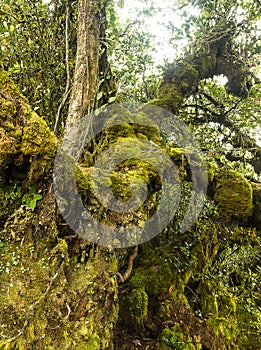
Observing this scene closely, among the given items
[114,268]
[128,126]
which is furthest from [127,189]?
Answer: [128,126]

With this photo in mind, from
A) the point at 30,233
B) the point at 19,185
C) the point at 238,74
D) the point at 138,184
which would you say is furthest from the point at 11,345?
the point at 238,74

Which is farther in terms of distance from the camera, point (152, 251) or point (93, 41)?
point (152, 251)

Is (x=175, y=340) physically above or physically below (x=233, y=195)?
below

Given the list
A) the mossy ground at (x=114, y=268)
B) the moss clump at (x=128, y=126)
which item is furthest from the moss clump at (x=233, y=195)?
the moss clump at (x=128, y=126)

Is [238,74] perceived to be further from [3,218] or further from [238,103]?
[3,218]

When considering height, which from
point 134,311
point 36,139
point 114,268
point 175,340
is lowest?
point 175,340

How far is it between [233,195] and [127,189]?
2.33m

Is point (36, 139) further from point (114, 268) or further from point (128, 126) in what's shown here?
point (128, 126)

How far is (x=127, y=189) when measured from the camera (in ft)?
8.73

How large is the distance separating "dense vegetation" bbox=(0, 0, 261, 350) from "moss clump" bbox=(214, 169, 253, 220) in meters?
0.02

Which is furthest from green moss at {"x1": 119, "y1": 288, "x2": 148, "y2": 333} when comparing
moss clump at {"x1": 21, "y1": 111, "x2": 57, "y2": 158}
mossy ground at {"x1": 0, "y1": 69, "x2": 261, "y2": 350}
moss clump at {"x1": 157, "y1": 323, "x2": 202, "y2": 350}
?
moss clump at {"x1": 21, "y1": 111, "x2": 57, "y2": 158}

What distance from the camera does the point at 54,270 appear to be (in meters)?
2.18

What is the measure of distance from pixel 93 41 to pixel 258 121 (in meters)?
3.71

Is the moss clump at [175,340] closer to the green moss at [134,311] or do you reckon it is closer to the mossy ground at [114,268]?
the mossy ground at [114,268]
